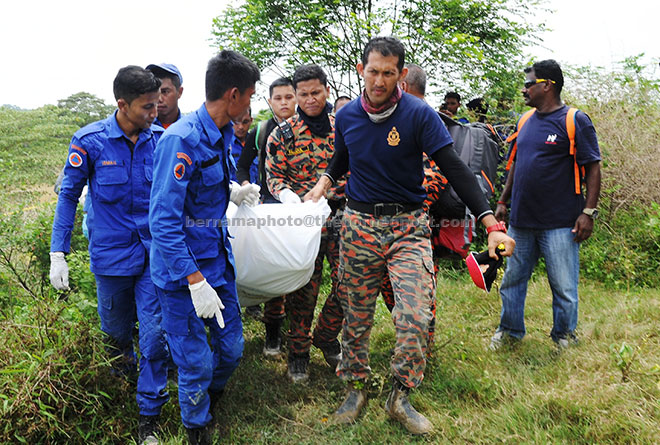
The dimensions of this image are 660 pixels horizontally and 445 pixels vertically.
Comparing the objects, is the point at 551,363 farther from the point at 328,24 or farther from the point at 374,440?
the point at 328,24

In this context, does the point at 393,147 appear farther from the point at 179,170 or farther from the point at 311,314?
the point at 311,314

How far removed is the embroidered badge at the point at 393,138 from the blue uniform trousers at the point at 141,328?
146 centimetres

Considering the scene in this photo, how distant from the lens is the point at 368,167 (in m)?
2.55

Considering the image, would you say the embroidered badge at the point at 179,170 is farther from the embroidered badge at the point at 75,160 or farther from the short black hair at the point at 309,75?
the short black hair at the point at 309,75

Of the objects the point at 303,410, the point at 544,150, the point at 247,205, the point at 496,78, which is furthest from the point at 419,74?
the point at 496,78

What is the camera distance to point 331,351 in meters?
3.22

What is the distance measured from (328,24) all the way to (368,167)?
20.3ft

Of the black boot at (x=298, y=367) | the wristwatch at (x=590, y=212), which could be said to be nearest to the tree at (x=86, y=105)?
the black boot at (x=298, y=367)

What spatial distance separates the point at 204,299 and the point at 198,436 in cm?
72

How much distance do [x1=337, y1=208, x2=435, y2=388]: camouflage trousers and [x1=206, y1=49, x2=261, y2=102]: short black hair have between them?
91cm

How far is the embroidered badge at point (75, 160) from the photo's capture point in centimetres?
244

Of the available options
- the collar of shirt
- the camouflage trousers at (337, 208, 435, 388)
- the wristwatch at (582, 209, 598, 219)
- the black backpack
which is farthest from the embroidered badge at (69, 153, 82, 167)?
the wristwatch at (582, 209, 598, 219)

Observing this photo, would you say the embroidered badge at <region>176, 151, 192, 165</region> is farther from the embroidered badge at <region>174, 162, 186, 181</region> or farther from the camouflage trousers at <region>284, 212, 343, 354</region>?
the camouflage trousers at <region>284, 212, 343, 354</region>

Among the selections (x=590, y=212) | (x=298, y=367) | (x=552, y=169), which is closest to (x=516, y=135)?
(x=552, y=169)
